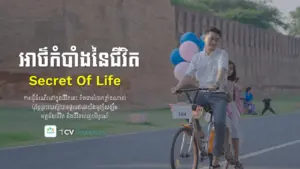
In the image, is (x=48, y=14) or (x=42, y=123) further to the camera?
(x=48, y=14)

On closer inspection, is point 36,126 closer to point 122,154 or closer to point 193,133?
point 122,154

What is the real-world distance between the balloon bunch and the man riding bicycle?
1315cm

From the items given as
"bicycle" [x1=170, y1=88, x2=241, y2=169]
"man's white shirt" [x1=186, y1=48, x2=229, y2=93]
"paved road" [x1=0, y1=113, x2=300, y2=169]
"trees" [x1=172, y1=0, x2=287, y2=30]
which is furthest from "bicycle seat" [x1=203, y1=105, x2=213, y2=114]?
"trees" [x1=172, y1=0, x2=287, y2=30]

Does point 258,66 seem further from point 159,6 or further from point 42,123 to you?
point 42,123

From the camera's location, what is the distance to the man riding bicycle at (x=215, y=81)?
8.15 meters

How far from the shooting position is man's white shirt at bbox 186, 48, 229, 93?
8.19 metres

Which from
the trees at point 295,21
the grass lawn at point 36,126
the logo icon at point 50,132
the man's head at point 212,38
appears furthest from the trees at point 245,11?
the man's head at point 212,38

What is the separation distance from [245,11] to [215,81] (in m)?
75.1

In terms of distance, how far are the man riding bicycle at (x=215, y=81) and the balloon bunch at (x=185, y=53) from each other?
43.1 ft

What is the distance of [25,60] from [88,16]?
3901mm

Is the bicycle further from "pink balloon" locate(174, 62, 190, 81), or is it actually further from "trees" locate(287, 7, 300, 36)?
"trees" locate(287, 7, 300, 36)

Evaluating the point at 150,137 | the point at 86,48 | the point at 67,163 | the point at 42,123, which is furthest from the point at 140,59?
the point at 67,163

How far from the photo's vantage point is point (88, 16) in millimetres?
34469

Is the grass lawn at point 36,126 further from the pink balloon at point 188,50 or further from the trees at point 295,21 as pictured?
the trees at point 295,21
